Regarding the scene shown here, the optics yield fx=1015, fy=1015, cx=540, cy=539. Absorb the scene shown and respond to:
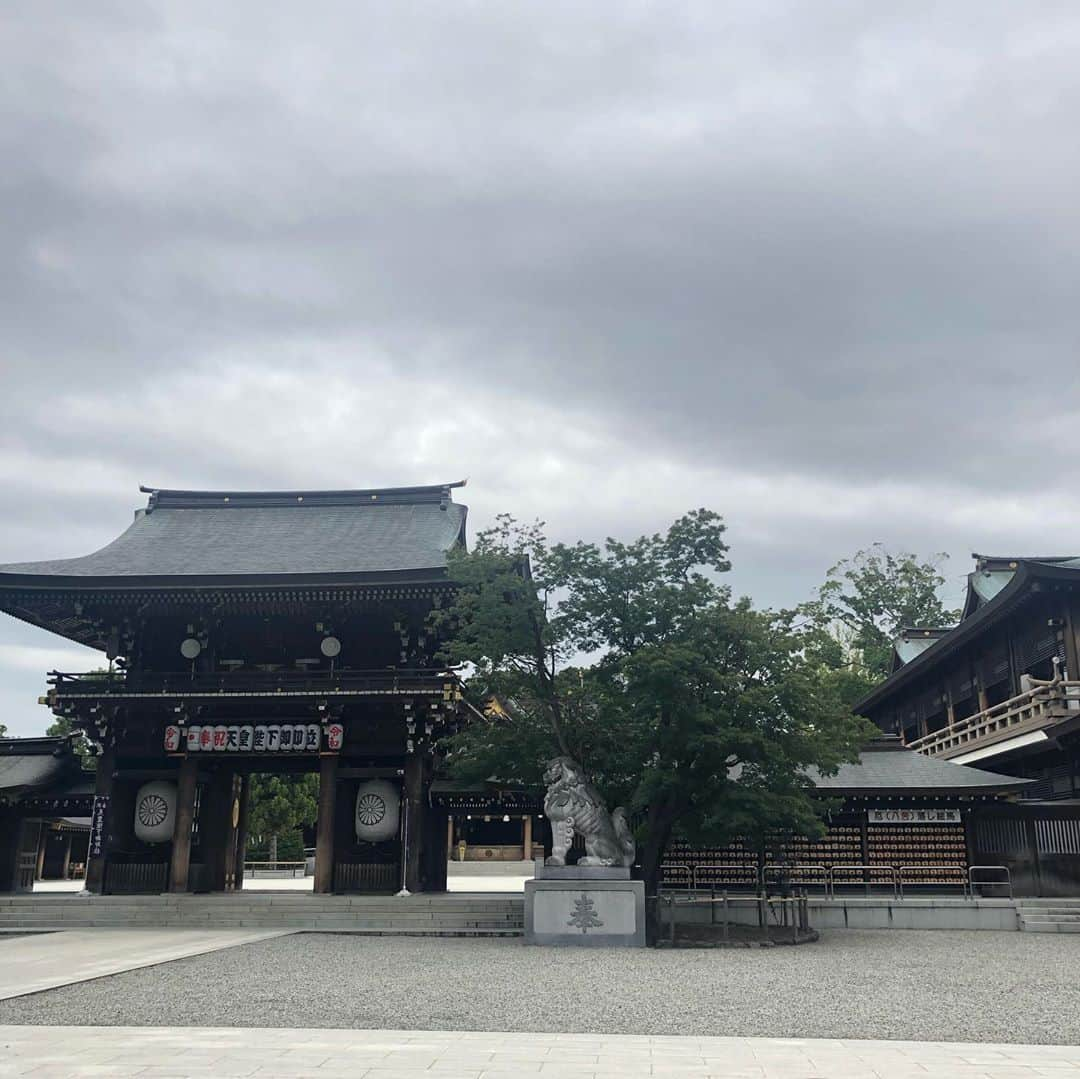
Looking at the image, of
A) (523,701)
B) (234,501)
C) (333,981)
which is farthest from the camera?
(234,501)

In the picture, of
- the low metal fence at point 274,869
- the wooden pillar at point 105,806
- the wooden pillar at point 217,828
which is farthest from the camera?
the low metal fence at point 274,869

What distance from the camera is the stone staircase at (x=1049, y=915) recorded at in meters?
22.6

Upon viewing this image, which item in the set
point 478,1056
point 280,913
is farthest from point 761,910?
point 478,1056

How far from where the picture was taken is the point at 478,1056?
8641mm

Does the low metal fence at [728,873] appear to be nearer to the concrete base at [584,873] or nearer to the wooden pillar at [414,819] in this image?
the concrete base at [584,873]

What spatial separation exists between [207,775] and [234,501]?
35.9 feet

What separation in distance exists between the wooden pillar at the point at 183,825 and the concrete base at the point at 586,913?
11498mm

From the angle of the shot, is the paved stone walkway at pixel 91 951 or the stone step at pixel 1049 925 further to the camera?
the stone step at pixel 1049 925

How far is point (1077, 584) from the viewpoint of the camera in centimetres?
2652

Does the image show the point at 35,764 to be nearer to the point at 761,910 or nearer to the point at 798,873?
the point at 761,910

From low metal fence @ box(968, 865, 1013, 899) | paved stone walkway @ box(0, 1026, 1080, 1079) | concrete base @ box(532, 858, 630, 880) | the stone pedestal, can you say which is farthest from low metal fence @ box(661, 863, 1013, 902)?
paved stone walkway @ box(0, 1026, 1080, 1079)

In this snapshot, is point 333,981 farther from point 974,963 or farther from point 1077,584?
point 1077,584

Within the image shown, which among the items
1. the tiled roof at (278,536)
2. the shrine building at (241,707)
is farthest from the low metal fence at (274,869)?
the tiled roof at (278,536)

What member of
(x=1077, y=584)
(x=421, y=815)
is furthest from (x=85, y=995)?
(x=1077, y=584)
